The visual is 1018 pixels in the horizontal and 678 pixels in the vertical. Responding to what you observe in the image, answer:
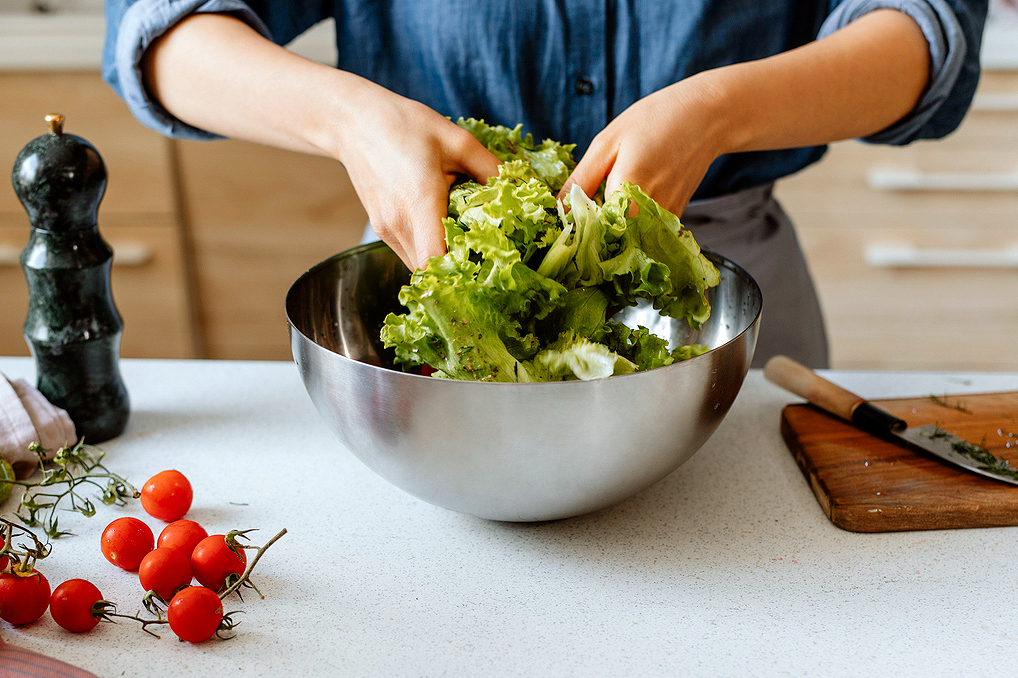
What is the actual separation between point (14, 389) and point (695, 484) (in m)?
0.68

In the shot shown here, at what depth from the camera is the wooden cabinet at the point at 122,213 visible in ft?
6.93

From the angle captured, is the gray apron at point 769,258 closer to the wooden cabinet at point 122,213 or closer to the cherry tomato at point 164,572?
the cherry tomato at point 164,572

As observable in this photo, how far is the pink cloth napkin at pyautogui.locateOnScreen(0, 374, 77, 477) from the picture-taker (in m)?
0.80

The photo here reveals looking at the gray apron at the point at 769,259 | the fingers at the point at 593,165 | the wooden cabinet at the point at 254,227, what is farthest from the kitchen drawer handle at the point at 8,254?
the fingers at the point at 593,165

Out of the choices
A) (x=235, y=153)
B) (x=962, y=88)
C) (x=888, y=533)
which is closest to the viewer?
(x=888, y=533)

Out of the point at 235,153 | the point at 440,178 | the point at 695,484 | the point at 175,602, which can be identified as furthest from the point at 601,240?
the point at 235,153

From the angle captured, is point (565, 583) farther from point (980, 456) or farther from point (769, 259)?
point (769, 259)

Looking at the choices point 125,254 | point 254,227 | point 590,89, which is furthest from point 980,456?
point 125,254

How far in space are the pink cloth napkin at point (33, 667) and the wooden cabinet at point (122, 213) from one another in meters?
1.80

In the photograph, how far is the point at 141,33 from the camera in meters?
1.00

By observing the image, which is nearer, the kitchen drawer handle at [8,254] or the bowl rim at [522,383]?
the bowl rim at [522,383]

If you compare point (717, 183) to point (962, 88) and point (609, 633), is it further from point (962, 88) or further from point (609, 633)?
point (609, 633)

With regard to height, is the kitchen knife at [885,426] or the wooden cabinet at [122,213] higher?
the kitchen knife at [885,426]

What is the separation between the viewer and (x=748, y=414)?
946 mm
